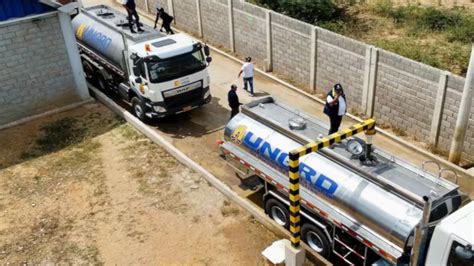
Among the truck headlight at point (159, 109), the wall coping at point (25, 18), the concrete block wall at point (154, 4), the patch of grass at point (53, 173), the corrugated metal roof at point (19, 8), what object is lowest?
the patch of grass at point (53, 173)

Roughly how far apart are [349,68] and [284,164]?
21.1 feet

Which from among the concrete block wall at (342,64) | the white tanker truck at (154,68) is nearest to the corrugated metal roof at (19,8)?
the white tanker truck at (154,68)

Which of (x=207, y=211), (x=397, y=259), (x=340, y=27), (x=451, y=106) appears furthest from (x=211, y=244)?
(x=340, y=27)

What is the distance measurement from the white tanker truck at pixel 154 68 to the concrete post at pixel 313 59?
381 centimetres

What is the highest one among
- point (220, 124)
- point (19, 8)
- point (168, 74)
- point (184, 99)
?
point (19, 8)

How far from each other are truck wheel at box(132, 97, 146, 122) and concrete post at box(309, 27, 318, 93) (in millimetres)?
6084

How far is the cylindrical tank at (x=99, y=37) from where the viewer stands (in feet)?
53.1

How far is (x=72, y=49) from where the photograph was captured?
642 inches

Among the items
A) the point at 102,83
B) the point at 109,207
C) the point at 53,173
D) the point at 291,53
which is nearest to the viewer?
the point at 109,207

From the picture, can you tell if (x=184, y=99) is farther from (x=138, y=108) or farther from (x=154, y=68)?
(x=138, y=108)

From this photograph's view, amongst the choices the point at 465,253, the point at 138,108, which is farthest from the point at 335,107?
the point at 138,108

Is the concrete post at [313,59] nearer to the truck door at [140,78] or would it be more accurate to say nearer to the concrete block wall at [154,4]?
the truck door at [140,78]

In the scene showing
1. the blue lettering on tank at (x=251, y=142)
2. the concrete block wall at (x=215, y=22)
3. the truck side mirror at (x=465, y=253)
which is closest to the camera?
the truck side mirror at (x=465, y=253)

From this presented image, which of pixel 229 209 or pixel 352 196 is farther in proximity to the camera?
pixel 229 209
